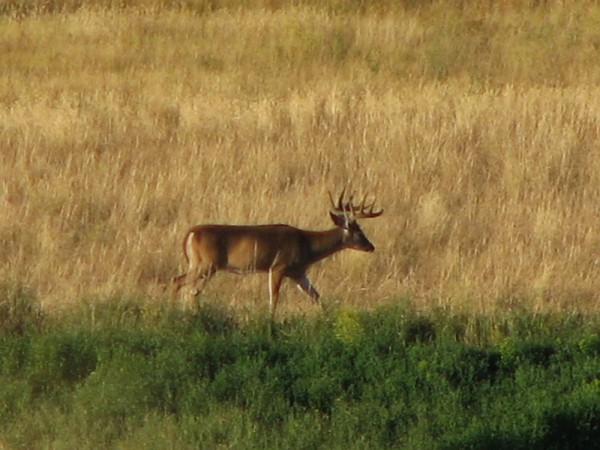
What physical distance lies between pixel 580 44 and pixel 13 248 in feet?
42.0

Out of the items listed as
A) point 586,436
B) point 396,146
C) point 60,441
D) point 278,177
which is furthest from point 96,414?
point 396,146

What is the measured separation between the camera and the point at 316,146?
1775 cm

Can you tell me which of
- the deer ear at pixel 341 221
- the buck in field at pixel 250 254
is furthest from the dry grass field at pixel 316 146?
the deer ear at pixel 341 221

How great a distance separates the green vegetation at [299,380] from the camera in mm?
9156

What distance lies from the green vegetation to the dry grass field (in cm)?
80

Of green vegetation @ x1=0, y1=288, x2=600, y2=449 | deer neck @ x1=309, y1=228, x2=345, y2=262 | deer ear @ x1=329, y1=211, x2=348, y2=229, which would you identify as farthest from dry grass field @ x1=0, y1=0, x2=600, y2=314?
green vegetation @ x1=0, y1=288, x2=600, y2=449

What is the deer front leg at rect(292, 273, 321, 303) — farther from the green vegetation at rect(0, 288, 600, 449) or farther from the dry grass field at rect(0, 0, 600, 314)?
the green vegetation at rect(0, 288, 600, 449)

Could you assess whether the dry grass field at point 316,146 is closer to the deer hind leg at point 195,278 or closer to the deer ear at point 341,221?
the deer hind leg at point 195,278

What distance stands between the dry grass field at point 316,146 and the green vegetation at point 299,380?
0.80 m

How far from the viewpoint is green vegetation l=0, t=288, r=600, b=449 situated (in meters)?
9.16

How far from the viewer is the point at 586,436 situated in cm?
938

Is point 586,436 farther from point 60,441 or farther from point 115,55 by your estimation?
point 115,55

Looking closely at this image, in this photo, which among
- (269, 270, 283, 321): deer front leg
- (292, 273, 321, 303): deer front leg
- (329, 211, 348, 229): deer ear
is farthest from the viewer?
(329, 211, 348, 229): deer ear

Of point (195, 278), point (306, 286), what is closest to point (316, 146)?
point (306, 286)
